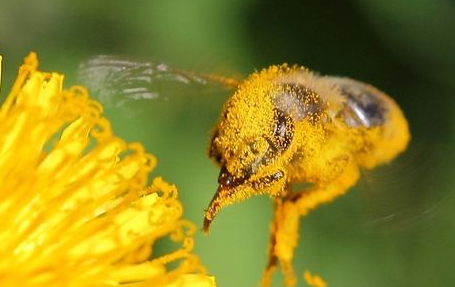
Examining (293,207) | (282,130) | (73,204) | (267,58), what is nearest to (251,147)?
(282,130)

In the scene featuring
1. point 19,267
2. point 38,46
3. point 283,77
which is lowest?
point 19,267

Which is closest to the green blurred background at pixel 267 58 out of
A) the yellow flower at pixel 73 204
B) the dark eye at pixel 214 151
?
the yellow flower at pixel 73 204

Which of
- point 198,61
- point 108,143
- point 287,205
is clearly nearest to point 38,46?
point 108,143

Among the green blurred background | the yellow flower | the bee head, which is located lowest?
the bee head

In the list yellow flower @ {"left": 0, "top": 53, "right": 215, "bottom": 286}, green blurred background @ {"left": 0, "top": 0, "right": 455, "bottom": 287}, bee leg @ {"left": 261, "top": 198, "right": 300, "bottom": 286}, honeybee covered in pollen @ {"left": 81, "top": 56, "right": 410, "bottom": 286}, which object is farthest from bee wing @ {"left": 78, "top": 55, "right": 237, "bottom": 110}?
green blurred background @ {"left": 0, "top": 0, "right": 455, "bottom": 287}

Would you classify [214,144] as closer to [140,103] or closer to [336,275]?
[140,103]

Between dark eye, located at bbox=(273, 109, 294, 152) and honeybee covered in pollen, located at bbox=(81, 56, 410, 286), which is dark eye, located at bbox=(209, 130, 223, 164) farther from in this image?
dark eye, located at bbox=(273, 109, 294, 152)

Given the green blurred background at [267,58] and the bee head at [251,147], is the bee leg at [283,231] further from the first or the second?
the green blurred background at [267,58]

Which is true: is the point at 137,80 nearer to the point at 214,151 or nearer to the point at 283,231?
the point at 214,151
